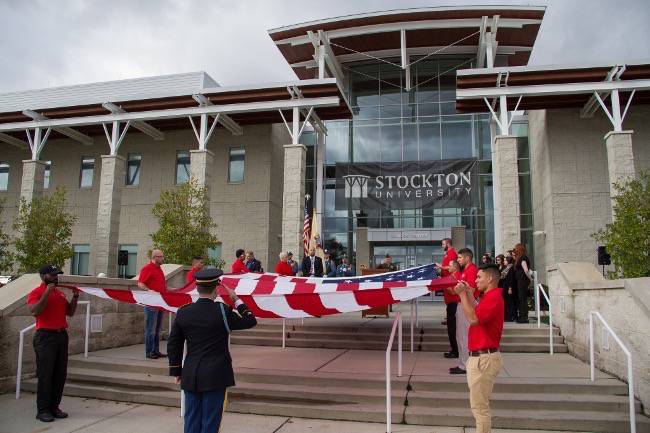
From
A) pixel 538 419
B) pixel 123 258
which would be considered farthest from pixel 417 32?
pixel 538 419

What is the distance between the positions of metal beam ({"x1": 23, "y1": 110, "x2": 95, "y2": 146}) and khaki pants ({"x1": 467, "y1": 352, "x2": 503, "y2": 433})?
26.2 meters

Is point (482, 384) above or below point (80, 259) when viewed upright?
below

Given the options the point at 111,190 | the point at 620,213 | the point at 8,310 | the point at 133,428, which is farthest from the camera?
the point at 111,190

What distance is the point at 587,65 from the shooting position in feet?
65.5

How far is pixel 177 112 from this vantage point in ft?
76.8

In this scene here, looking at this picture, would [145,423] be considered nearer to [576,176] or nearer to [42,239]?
[42,239]

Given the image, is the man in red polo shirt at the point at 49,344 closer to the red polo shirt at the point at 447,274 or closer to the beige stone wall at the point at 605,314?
the red polo shirt at the point at 447,274

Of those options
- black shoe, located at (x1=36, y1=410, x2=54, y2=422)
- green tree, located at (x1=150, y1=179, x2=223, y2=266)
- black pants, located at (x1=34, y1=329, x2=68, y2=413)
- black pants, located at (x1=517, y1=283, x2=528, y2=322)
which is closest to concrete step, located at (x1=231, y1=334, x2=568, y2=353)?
black pants, located at (x1=517, y1=283, x2=528, y2=322)

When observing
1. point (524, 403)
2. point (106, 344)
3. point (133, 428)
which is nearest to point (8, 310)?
point (106, 344)

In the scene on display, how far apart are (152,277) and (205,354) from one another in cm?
528

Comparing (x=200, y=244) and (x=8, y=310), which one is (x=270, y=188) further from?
(x=8, y=310)

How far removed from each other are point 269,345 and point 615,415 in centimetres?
667

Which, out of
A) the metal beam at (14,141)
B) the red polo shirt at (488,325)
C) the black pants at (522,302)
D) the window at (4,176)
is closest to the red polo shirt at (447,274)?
the black pants at (522,302)

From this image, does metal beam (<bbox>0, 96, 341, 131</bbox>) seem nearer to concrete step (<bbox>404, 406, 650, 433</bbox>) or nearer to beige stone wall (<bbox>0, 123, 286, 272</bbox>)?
beige stone wall (<bbox>0, 123, 286, 272</bbox>)
